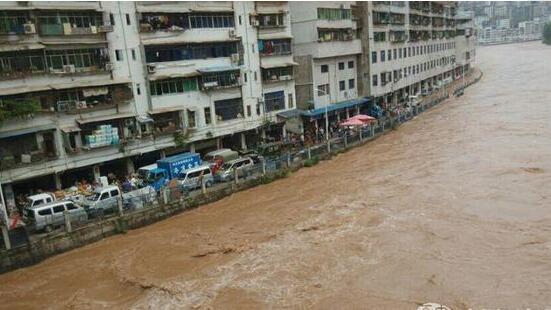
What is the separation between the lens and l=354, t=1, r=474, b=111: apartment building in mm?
47562

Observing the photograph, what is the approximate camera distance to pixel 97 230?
21562 millimetres

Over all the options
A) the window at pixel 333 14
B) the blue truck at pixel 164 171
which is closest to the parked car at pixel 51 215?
the blue truck at pixel 164 171

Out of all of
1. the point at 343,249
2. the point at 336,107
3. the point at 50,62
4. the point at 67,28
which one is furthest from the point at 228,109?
the point at 343,249

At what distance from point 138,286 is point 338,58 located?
31713 mm

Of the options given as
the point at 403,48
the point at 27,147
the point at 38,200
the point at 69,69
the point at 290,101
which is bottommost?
the point at 38,200

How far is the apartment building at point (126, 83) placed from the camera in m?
24.0

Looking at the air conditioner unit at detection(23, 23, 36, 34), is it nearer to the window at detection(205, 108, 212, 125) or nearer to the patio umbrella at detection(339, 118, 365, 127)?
the window at detection(205, 108, 212, 125)

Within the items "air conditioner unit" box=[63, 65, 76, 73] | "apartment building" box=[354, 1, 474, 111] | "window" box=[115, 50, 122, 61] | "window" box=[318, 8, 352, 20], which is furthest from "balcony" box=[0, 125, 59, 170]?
"apartment building" box=[354, 1, 474, 111]

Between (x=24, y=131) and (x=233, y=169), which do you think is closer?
(x=24, y=131)

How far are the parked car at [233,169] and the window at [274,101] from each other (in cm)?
865

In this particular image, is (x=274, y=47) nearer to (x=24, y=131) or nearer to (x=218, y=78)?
(x=218, y=78)

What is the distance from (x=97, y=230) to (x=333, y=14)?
2825 centimetres

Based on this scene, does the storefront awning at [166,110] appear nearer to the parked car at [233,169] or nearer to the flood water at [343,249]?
the parked car at [233,169]

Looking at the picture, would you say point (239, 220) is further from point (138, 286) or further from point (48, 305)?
point (48, 305)
